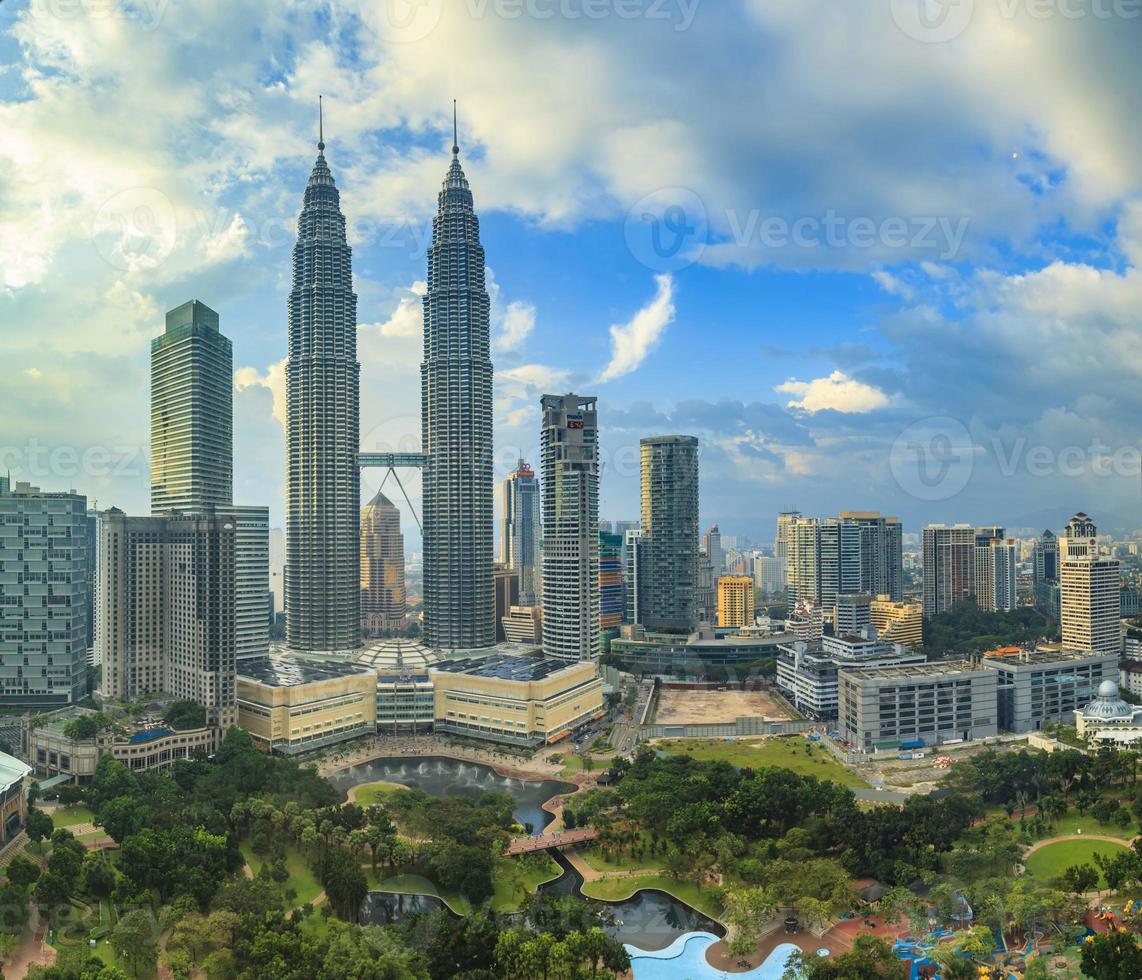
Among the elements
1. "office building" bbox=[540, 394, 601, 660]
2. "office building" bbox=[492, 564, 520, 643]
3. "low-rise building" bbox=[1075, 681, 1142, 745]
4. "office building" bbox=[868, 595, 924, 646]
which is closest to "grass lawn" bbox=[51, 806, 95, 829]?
"office building" bbox=[540, 394, 601, 660]

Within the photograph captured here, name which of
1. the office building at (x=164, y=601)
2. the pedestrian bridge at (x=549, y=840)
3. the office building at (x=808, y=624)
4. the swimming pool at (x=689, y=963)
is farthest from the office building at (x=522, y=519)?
the swimming pool at (x=689, y=963)

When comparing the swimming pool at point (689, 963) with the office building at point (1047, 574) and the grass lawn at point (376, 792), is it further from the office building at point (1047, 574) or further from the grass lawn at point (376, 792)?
the office building at point (1047, 574)

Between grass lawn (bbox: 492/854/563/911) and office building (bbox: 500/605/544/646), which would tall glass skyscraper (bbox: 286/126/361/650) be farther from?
grass lawn (bbox: 492/854/563/911)

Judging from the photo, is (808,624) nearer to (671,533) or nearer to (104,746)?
(671,533)

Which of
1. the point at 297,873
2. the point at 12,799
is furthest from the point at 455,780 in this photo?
the point at 12,799

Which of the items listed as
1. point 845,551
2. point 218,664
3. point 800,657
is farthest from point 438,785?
point 845,551

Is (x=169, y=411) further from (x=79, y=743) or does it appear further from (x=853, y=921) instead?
(x=853, y=921)
